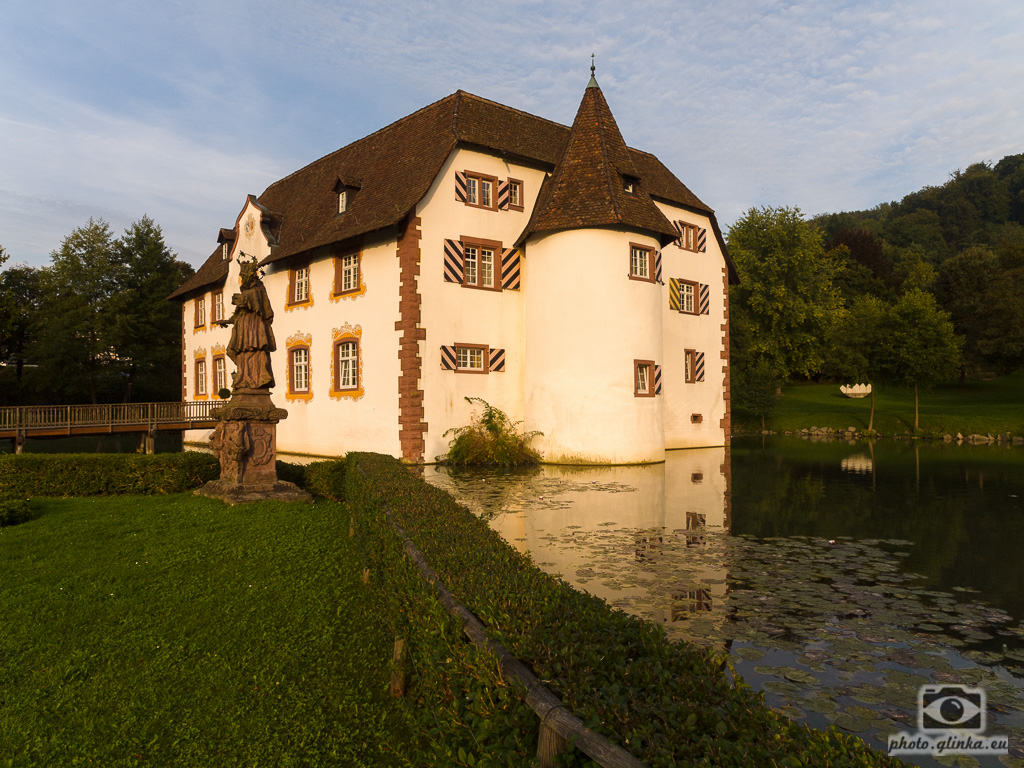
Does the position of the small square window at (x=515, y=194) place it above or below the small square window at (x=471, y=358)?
above

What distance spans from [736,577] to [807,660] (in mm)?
2251

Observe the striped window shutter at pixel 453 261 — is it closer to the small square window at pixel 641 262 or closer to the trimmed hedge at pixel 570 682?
the small square window at pixel 641 262

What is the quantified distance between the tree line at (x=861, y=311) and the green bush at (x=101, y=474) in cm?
3152

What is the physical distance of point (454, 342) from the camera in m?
19.9

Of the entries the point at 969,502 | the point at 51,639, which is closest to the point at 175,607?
the point at 51,639

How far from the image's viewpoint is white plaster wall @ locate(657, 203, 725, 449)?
24734mm

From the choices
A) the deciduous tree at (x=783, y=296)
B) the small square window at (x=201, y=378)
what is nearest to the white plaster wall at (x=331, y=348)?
the small square window at (x=201, y=378)

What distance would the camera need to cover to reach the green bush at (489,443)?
758 inches

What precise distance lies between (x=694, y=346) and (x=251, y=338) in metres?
18.0

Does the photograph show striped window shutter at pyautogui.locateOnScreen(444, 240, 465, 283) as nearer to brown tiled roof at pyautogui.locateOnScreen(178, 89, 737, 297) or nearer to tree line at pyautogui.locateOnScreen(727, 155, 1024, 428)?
brown tiled roof at pyautogui.locateOnScreen(178, 89, 737, 297)

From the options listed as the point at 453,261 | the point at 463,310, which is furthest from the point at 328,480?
the point at 453,261

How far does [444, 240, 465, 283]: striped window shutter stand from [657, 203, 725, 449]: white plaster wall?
8.27 meters

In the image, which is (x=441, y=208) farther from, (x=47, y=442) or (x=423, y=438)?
(x=47, y=442)

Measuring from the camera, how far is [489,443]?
1945 cm
